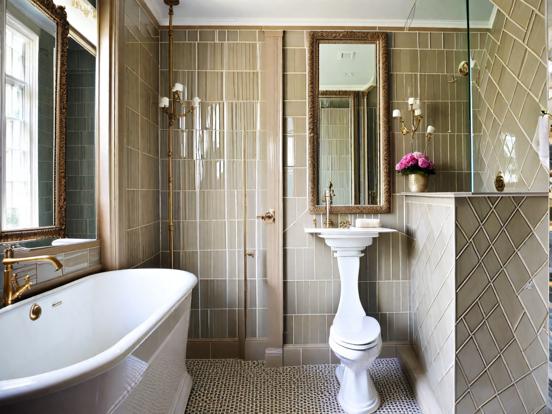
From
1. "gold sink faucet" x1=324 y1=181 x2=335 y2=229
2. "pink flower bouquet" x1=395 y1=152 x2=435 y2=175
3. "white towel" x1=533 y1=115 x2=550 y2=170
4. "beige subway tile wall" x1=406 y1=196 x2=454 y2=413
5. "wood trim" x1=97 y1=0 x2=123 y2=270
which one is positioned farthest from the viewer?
"gold sink faucet" x1=324 y1=181 x2=335 y2=229

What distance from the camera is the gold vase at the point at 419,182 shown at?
217cm

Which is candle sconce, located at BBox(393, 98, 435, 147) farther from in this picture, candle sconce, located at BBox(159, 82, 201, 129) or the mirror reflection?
candle sconce, located at BBox(159, 82, 201, 129)

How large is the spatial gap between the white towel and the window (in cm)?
236

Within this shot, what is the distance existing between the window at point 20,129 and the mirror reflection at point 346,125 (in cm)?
167

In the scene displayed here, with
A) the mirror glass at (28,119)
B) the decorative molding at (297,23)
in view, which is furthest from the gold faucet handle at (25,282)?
the decorative molding at (297,23)

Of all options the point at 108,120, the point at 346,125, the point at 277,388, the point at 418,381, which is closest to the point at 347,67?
the point at 346,125

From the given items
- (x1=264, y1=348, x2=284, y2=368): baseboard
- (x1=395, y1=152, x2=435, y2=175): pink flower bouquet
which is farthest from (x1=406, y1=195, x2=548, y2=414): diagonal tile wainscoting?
(x1=264, y1=348, x2=284, y2=368): baseboard

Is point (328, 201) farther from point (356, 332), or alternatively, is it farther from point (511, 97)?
point (511, 97)

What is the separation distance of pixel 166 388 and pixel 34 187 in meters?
1.14

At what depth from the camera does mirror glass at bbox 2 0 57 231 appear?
1336 mm

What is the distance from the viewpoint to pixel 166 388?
1507 mm

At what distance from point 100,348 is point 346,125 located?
6.75 feet

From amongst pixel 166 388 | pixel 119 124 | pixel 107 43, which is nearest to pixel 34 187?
pixel 119 124

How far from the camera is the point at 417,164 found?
2146mm
